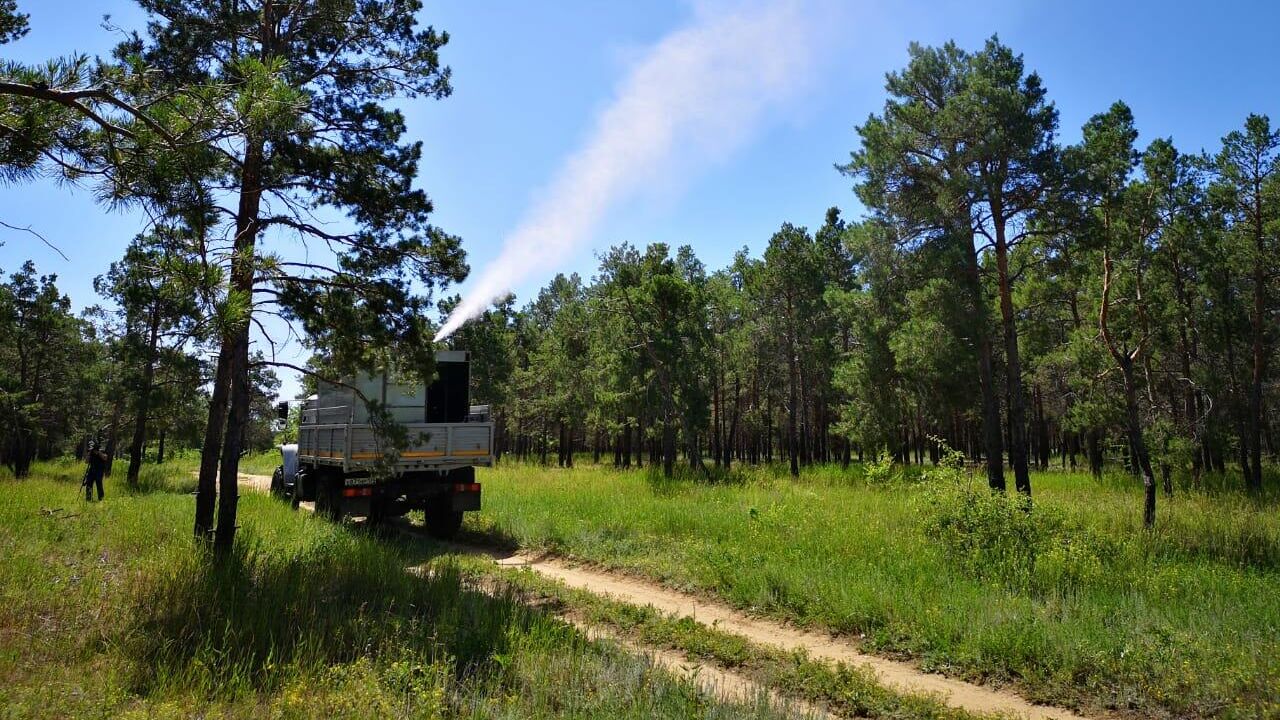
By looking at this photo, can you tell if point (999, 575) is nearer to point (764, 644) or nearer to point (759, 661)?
point (764, 644)

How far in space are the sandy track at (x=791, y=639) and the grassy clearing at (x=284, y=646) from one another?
1831mm

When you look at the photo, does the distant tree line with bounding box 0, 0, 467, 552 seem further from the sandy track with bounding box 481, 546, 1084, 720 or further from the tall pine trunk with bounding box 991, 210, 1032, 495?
the tall pine trunk with bounding box 991, 210, 1032, 495

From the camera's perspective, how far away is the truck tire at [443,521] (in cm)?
1241

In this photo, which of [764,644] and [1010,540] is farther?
[1010,540]

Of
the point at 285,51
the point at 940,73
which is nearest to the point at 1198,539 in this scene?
the point at 940,73

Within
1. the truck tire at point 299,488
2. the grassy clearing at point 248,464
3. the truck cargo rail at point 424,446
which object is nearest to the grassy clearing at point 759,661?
the truck cargo rail at point 424,446

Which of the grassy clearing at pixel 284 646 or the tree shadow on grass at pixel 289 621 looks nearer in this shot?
the grassy clearing at pixel 284 646

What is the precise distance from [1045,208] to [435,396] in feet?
48.6

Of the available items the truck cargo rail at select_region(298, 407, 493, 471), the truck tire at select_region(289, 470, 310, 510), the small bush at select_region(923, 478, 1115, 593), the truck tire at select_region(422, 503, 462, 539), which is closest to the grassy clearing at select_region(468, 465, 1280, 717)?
the small bush at select_region(923, 478, 1115, 593)

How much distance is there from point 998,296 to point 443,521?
21857mm

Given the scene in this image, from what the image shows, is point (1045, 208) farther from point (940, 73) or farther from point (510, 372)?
point (510, 372)

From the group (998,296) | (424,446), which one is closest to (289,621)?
(424,446)

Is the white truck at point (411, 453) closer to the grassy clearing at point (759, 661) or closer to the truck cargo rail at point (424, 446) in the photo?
the truck cargo rail at point (424, 446)

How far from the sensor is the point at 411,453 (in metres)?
11.7
